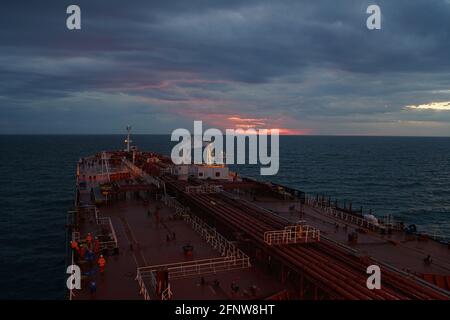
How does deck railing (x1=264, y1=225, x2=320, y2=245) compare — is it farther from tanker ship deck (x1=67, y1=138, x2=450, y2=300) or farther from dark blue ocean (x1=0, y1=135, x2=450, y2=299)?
dark blue ocean (x1=0, y1=135, x2=450, y2=299)

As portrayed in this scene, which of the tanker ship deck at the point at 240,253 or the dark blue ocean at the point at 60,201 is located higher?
the tanker ship deck at the point at 240,253

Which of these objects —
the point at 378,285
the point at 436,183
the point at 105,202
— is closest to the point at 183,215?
the point at 105,202

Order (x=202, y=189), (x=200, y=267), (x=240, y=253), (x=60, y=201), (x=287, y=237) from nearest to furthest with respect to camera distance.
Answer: (x=200, y=267) → (x=287, y=237) → (x=240, y=253) → (x=202, y=189) → (x=60, y=201)

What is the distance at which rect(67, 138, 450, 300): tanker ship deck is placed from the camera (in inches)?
840

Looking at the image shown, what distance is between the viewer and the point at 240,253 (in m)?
29.0

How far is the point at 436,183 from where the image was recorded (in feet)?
369

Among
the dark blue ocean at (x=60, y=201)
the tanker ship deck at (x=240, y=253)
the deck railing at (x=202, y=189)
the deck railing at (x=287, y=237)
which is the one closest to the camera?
the tanker ship deck at (x=240, y=253)

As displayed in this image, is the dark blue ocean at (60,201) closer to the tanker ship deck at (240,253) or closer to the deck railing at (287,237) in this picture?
the tanker ship deck at (240,253)

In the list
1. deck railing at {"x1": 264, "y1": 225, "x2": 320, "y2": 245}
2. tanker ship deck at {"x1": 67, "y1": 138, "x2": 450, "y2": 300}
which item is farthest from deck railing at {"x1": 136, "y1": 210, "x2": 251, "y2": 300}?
deck railing at {"x1": 264, "y1": 225, "x2": 320, "y2": 245}

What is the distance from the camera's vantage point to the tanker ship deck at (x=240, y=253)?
21.3 m

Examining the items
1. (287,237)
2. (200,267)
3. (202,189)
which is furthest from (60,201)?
(287,237)

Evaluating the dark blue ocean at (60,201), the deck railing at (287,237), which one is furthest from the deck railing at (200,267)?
the dark blue ocean at (60,201)

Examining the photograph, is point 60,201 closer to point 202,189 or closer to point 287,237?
point 202,189
